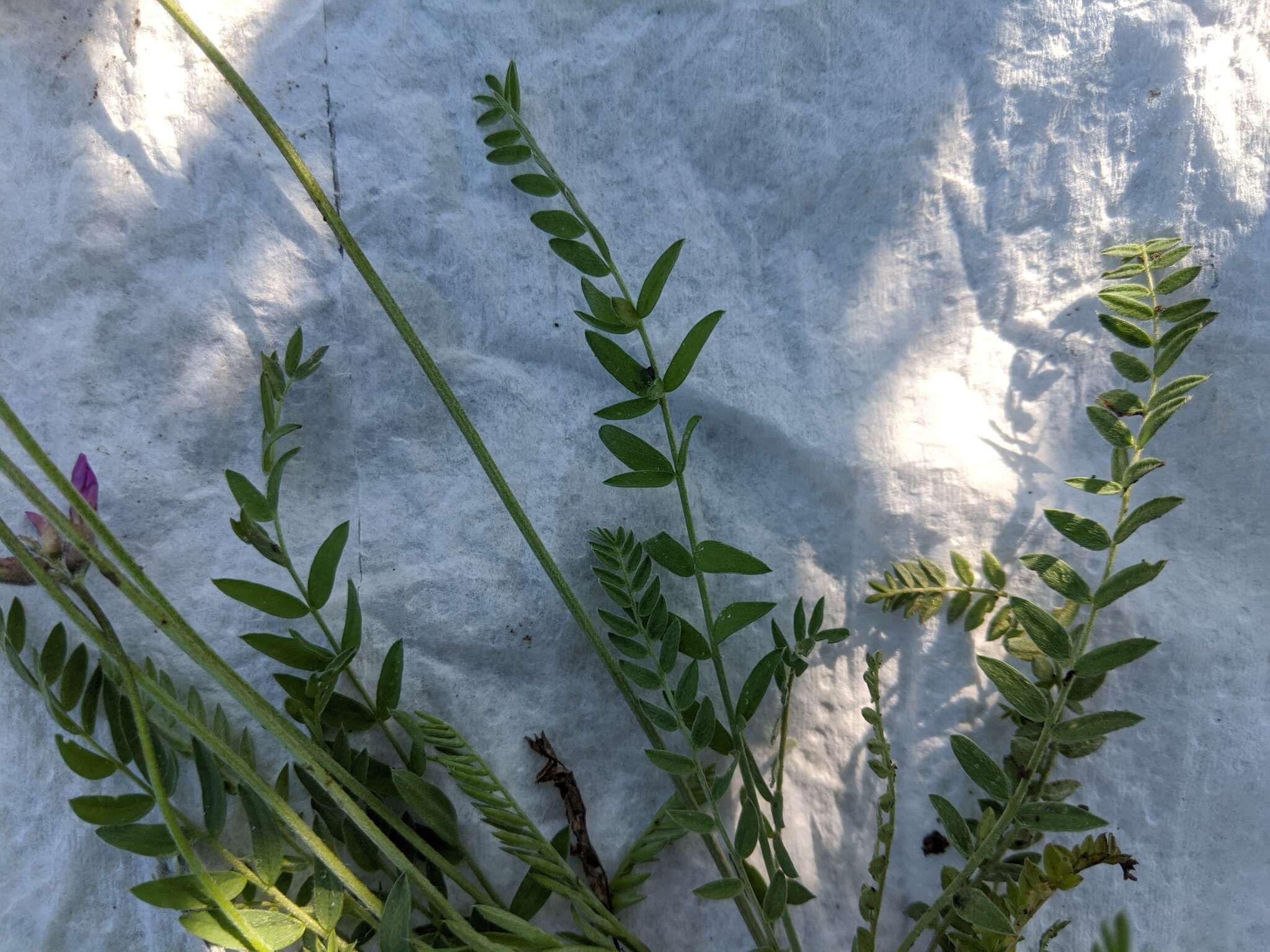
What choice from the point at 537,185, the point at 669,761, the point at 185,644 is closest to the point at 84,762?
the point at 185,644

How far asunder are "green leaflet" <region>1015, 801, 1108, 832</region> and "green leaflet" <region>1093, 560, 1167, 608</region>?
0.11m

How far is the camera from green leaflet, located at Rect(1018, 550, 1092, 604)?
49 cm

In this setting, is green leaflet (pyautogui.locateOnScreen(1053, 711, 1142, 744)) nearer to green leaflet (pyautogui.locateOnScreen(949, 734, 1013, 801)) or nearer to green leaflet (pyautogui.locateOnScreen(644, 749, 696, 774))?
green leaflet (pyautogui.locateOnScreen(949, 734, 1013, 801))

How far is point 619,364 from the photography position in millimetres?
552

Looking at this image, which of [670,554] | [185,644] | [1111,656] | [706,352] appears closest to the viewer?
[185,644]

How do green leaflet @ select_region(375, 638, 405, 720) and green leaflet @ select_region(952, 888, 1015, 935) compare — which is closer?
green leaflet @ select_region(952, 888, 1015, 935)

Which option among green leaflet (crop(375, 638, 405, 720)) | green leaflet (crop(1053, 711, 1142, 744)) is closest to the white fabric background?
green leaflet (crop(375, 638, 405, 720))

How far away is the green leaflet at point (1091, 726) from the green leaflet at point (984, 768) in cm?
4

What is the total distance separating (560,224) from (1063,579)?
0.37 m

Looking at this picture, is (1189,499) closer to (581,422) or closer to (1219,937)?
(1219,937)

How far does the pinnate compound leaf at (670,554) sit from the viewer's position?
1.89 feet

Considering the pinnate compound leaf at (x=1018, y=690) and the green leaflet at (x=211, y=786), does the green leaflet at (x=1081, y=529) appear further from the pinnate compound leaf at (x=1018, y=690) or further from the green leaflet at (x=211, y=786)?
the green leaflet at (x=211, y=786)

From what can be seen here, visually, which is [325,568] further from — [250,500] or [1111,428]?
[1111,428]

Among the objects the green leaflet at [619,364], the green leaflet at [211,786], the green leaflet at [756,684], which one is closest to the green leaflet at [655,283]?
the green leaflet at [619,364]
